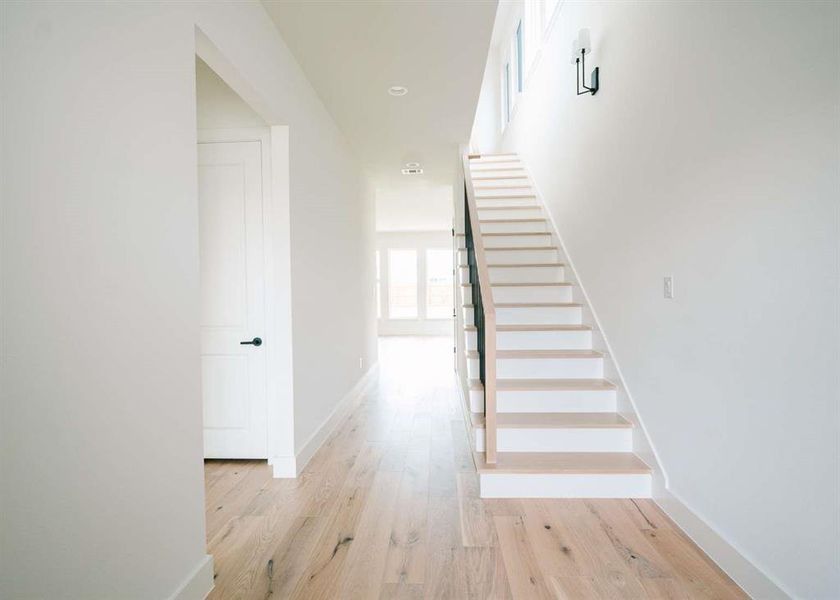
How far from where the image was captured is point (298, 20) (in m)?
2.44

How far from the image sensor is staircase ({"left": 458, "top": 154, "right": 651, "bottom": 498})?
8.14ft

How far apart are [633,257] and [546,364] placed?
3.16ft

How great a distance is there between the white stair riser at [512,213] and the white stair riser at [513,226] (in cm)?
21

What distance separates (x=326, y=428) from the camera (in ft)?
11.5

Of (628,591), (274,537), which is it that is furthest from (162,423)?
(628,591)

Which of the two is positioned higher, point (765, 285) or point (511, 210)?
point (511, 210)

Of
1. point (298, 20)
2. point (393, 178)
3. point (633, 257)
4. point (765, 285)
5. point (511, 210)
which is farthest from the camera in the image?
point (393, 178)

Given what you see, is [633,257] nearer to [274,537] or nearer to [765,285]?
[765,285]

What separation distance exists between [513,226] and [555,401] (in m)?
2.32

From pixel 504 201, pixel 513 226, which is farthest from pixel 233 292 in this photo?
pixel 504 201

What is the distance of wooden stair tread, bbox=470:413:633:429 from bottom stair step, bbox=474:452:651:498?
0.24 metres

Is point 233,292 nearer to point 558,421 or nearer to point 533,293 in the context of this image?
point 558,421

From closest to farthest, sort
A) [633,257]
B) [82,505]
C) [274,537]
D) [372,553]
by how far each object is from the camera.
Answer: [82,505], [372,553], [274,537], [633,257]

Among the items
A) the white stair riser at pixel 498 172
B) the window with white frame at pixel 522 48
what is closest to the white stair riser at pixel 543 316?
the white stair riser at pixel 498 172
